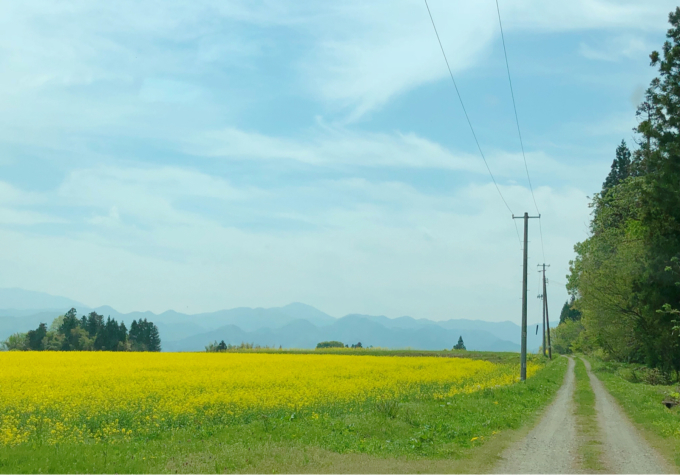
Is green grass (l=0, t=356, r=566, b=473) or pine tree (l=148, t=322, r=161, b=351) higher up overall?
green grass (l=0, t=356, r=566, b=473)

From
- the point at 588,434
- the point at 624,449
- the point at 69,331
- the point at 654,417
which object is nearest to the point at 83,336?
the point at 69,331

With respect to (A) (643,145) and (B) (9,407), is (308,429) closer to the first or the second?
(B) (9,407)

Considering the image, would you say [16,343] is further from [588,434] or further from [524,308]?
[588,434]

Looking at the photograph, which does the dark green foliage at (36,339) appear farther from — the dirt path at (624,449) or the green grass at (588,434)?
the dirt path at (624,449)

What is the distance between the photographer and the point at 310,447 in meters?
13.1

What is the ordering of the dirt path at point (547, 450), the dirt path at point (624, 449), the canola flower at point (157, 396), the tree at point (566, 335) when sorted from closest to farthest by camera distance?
the dirt path at point (547, 450) < the dirt path at point (624, 449) < the canola flower at point (157, 396) < the tree at point (566, 335)

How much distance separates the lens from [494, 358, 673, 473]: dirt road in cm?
1166

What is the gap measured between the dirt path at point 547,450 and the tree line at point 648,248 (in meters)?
9.23

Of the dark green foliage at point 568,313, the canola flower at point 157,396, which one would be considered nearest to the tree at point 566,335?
the dark green foliage at point 568,313

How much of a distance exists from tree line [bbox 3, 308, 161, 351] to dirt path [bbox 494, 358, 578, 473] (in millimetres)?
86430

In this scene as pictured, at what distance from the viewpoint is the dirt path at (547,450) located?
38.2ft

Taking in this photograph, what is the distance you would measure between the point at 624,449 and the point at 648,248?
2183 cm

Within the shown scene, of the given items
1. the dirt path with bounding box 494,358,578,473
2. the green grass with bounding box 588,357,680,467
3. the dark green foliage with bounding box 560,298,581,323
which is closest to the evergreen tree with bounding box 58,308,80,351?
the green grass with bounding box 588,357,680,467

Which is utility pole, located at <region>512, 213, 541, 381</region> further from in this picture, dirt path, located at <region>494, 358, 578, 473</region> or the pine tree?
the pine tree
